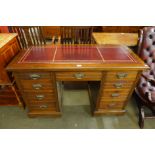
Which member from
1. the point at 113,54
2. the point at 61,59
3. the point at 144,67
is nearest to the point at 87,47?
the point at 113,54

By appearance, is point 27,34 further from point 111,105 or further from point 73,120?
point 111,105

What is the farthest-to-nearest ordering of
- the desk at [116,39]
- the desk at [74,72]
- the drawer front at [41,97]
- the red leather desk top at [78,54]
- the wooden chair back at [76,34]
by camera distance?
the wooden chair back at [76,34] < the desk at [116,39] < the drawer front at [41,97] < the red leather desk top at [78,54] < the desk at [74,72]

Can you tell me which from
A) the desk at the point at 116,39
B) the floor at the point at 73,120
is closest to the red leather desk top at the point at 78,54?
the desk at the point at 116,39

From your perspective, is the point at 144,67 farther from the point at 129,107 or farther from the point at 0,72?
the point at 0,72

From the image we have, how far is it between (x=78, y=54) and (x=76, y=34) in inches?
36.8

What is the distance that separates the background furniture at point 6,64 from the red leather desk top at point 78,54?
188 mm

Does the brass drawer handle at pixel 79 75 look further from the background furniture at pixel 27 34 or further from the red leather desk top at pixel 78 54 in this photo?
the background furniture at pixel 27 34

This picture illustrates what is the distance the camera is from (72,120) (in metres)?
1.77

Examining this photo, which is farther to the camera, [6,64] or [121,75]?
[6,64]

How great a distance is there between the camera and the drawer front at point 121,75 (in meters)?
1.31

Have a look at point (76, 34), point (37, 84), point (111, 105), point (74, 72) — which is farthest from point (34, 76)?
point (76, 34)

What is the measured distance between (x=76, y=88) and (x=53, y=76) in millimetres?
1091

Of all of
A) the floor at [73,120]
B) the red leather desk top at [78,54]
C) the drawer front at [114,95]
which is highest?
the red leather desk top at [78,54]

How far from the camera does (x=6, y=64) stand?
4.74 ft
